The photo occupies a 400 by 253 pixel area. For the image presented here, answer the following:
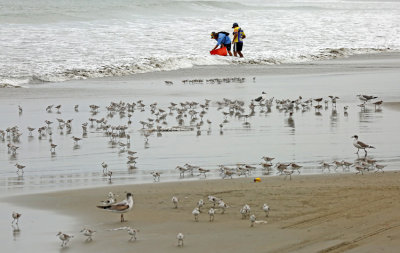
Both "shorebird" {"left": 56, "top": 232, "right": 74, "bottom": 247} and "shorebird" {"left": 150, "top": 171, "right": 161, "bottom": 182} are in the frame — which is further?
"shorebird" {"left": 150, "top": 171, "right": 161, "bottom": 182}

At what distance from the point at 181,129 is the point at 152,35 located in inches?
1081

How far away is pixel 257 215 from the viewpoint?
428 inches

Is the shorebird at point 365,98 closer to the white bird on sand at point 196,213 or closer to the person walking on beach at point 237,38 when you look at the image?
the person walking on beach at point 237,38

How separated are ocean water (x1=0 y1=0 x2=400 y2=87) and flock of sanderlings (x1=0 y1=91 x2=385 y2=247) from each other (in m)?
9.35

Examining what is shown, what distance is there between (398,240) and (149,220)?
355cm

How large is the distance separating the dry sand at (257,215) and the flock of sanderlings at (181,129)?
0.21m

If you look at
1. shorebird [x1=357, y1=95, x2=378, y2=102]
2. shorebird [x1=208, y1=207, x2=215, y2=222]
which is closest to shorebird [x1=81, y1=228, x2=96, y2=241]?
shorebird [x1=208, y1=207, x2=215, y2=222]

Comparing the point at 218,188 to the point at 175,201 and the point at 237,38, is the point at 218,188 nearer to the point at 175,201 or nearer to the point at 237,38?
the point at 175,201

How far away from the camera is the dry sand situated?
957 cm

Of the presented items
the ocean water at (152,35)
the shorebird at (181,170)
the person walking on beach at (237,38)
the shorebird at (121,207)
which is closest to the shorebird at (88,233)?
the shorebird at (121,207)

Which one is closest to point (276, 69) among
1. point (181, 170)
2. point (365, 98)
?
point (365, 98)

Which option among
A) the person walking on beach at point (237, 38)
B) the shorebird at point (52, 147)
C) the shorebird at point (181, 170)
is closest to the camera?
the shorebird at point (181, 170)

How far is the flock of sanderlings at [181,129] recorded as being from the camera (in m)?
11.4

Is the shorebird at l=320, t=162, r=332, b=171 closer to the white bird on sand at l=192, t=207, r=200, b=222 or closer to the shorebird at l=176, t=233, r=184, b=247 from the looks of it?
the white bird on sand at l=192, t=207, r=200, b=222
